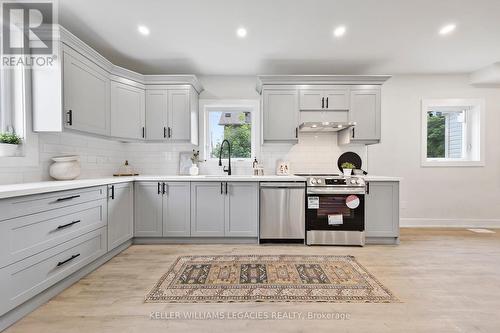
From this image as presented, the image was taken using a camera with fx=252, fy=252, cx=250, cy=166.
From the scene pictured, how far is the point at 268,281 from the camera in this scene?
7.71 feet

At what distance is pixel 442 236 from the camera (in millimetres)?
3830

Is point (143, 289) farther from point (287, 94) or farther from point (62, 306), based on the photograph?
point (287, 94)

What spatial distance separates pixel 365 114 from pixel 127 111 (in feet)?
11.4

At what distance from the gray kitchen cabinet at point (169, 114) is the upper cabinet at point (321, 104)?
114 centimetres

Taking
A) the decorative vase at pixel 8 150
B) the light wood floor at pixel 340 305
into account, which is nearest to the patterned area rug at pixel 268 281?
the light wood floor at pixel 340 305

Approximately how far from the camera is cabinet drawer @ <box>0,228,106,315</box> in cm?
166

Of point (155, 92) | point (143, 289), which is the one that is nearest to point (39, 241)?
point (143, 289)

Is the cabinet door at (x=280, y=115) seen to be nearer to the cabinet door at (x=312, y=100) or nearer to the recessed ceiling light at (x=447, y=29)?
the cabinet door at (x=312, y=100)

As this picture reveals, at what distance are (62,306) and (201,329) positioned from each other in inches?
45.8

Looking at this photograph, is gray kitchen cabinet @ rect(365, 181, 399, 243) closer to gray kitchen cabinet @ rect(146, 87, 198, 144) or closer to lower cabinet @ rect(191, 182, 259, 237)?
lower cabinet @ rect(191, 182, 259, 237)

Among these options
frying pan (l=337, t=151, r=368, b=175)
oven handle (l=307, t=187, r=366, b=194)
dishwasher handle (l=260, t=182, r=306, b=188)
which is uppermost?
frying pan (l=337, t=151, r=368, b=175)

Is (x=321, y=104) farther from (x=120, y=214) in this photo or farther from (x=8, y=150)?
(x=8, y=150)

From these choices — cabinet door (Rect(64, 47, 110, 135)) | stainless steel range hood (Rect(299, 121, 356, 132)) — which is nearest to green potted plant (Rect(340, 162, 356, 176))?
stainless steel range hood (Rect(299, 121, 356, 132))

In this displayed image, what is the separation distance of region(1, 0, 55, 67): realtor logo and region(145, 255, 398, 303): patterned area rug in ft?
8.17
